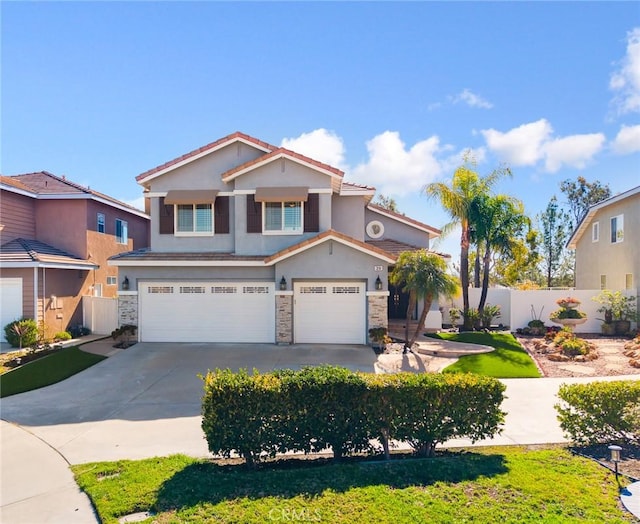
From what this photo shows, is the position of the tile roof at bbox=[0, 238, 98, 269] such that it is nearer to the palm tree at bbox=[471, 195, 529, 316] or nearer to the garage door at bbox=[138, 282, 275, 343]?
the garage door at bbox=[138, 282, 275, 343]

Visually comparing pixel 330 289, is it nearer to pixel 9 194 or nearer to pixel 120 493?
pixel 120 493

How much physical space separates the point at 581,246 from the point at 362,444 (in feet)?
85.2

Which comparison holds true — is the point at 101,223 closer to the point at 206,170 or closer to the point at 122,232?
the point at 122,232

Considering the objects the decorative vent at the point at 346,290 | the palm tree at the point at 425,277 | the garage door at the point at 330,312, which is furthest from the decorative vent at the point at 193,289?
the palm tree at the point at 425,277

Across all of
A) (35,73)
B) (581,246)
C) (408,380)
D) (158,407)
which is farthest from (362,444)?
(581,246)

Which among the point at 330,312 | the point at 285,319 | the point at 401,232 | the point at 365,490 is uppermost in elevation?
the point at 401,232

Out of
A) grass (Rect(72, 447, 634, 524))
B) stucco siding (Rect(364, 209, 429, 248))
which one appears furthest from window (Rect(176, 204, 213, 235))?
grass (Rect(72, 447, 634, 524))

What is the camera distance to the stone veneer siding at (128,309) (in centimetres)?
1647

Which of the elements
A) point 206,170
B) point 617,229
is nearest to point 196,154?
point 206,170

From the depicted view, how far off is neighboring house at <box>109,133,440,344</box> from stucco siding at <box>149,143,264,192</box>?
43 mm

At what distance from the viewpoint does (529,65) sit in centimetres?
1331

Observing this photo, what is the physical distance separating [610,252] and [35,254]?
28.6 m

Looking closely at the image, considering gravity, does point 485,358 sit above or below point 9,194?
below

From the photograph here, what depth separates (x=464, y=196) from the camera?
19.5 meters
